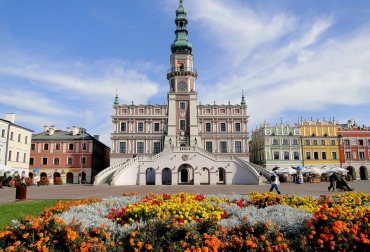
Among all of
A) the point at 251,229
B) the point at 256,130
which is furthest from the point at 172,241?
the point at 256,130

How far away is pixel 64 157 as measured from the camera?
215 ft

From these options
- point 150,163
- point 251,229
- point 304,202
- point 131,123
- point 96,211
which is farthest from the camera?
point 131,123

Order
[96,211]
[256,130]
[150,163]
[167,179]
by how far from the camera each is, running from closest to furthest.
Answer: [96,211] → [150,163] → [167,179] → [256,130]

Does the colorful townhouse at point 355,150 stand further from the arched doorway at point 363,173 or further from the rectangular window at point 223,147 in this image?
the rectangular window at point 223,147

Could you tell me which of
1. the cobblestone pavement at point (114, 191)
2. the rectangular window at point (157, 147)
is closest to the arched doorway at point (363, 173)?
the cobblestone pavement at point (114, 191)

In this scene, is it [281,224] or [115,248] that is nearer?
[115,248]

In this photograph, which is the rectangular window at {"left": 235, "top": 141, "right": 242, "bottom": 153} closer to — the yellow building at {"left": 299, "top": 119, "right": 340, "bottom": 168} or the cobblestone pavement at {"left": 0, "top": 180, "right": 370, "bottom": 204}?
the yellow building at {"left": 299, "top": 119, "right": 340, "bottom": 168}

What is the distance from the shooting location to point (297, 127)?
7075 cm

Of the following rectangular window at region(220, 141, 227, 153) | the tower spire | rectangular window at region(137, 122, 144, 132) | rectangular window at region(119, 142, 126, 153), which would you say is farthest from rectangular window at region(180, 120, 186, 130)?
the tower spire

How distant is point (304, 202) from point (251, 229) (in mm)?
4931

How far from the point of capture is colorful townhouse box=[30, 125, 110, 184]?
212ft

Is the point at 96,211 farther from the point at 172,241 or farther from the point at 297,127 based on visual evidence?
the point at 297,127

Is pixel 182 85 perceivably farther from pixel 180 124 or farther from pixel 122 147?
pixel 122 147

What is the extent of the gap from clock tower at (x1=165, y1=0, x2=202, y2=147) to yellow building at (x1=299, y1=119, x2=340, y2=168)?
85.8 feet
